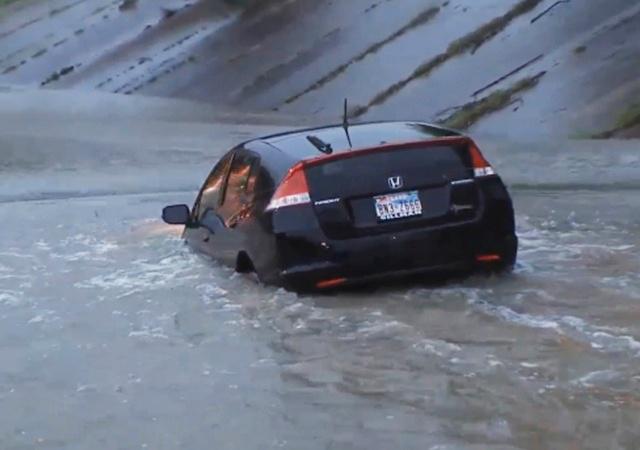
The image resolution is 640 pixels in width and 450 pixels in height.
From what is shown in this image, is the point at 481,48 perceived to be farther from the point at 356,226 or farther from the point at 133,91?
the point at 356,226

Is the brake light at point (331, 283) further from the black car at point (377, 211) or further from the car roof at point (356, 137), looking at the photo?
the car roof at point (356, 137)

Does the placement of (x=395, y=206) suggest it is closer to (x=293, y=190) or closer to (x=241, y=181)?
(x=293, y=190)

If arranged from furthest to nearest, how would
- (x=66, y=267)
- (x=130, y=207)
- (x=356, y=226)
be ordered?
(x=130, y=207) < (x=66, y=267) < (x=356, y=226)

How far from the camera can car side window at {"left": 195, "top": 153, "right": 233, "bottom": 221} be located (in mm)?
11955

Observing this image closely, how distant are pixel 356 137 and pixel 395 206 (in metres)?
0.78

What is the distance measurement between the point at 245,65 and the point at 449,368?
24799 millimetres

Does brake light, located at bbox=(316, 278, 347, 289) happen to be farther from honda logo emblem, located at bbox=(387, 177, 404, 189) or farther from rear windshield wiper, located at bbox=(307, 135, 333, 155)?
rear windshield wiper, located at bbox=(307, 135, 333, 155)

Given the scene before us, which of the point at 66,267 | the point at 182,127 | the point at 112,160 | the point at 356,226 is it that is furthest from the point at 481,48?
the point at 356,226

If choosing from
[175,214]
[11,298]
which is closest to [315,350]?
[11,298]

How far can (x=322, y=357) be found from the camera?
8672 mm

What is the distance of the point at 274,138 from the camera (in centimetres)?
1130

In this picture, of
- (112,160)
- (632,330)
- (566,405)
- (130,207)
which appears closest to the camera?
(566,405)

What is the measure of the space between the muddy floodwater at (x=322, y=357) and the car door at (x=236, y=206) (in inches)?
10.0

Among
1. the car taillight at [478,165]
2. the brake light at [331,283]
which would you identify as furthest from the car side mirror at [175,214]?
the car taillight at [478,165]
